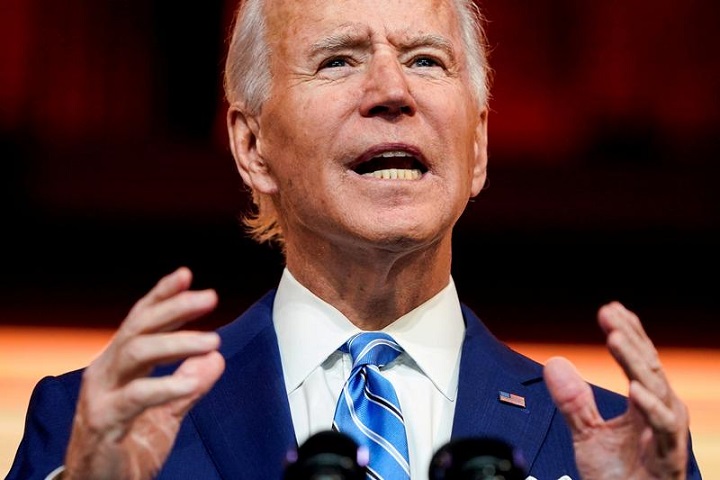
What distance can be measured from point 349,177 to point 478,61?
16.9 inches

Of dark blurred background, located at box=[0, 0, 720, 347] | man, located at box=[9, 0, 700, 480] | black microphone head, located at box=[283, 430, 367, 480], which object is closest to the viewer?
black microphone head, located at box=[283, 430, 367, 480]

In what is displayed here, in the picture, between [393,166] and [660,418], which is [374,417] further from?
[660,418]

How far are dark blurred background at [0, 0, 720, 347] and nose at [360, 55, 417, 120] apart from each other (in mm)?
2555

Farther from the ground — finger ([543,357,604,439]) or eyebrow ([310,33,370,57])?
eyebrow ([310,33,370,57])

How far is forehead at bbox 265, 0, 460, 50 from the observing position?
2.07 m

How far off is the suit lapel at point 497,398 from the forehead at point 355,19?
514mm

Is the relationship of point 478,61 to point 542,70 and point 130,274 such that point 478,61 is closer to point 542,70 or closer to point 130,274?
point 542,70

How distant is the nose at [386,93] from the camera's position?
1972 mm

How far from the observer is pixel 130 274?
16.4 feet

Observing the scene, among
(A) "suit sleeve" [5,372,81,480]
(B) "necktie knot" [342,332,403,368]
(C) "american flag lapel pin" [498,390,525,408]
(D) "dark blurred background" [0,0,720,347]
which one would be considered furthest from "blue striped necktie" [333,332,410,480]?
(D) "dark blurred background" [0,0,720,347]

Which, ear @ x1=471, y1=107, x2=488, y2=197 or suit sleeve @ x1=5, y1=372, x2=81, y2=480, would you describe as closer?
suit sleeve @ x1=5, y1=372, x2=81, y2=480

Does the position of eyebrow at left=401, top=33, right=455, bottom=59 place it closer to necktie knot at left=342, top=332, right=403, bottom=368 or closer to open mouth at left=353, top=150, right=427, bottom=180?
open mouth at left=353, top=150, right=427, bottom=180

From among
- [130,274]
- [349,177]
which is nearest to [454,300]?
[349,177]

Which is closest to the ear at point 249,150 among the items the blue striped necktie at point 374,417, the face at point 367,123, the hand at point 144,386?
the face at point 367,123
